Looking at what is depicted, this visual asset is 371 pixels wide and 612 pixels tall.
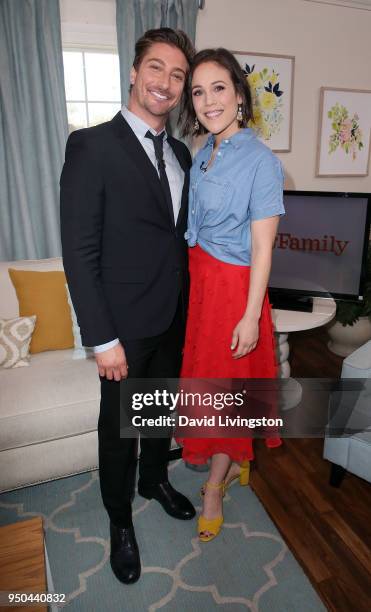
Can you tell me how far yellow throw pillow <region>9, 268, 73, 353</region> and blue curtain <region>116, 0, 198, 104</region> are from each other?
145 centimetres

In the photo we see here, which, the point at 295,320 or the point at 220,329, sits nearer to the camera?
the point at 220,329

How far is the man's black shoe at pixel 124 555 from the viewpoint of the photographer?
5.53 feet

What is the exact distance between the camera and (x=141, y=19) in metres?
2.96

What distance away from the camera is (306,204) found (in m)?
2.78

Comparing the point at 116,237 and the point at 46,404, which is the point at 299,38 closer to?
the point at 116,237

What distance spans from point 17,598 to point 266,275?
3.89 feet

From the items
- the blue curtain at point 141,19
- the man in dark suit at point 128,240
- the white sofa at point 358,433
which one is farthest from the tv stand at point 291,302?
the blue curtain at point 141,19

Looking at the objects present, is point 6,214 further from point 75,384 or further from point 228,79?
point 228,79

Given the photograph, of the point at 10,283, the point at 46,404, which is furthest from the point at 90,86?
the point at 46,404

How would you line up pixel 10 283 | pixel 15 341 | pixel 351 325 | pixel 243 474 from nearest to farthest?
pixel 243 474 → pixel 15 341 → pixel 10 283 → pixel 351 325

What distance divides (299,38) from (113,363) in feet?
10.6

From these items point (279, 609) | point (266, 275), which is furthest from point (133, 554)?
Result: point (266, 275)

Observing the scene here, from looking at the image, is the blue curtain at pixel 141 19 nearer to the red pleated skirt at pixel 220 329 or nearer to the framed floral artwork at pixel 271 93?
the framed floral artwork at pixel 271 93

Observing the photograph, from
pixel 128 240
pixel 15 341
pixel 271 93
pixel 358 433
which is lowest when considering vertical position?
pixel 358 433
